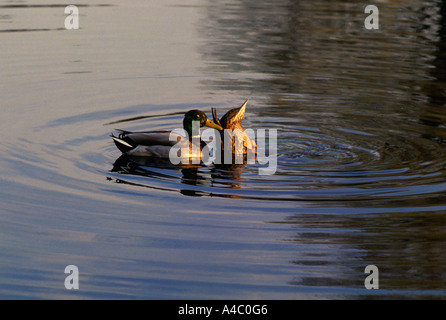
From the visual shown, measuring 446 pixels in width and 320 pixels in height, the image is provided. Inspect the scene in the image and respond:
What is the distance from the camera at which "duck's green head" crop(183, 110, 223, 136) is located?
1020 centimetres

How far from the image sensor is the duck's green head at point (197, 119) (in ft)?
33.5

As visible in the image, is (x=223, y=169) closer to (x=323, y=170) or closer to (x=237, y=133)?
(x=237, y=133)

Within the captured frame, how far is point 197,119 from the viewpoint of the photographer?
10.2 m

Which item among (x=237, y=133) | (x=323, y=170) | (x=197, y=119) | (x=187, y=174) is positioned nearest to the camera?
(x=323, y=170)

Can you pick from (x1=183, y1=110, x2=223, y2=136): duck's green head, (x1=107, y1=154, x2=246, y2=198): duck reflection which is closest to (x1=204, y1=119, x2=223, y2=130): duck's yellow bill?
(x1=183, y1=110, x2=223, y2=136): duck's green head

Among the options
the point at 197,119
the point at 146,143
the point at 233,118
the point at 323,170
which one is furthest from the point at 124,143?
the point at 323,170

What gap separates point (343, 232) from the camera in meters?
7.34

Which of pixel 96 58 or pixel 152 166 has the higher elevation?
pixel 96 58

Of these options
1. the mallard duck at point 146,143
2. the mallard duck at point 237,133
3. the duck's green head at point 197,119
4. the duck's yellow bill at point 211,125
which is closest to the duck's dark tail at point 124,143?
the mallard duck at point 146,143

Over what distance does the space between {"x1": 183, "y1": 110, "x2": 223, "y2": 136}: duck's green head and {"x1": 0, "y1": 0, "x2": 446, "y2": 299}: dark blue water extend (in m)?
0.72

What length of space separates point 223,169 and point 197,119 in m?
0.97
